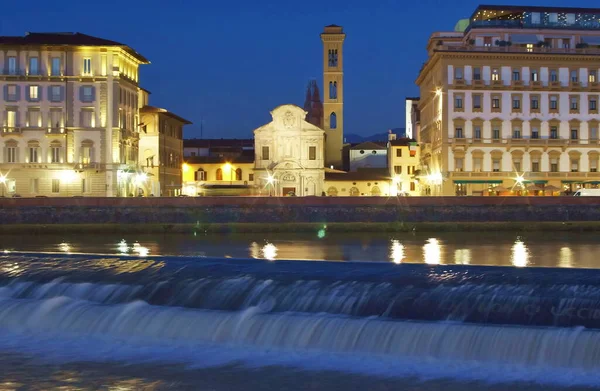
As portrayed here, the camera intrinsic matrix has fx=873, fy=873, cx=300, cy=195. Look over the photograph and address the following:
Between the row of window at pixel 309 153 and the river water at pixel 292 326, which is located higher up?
the row of window at pixel 309 153

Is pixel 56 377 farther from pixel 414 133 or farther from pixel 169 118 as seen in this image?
pixel 414 133

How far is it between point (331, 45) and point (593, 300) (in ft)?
301

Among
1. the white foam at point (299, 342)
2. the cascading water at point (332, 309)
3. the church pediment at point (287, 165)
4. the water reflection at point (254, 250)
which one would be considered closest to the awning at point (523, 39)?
the church pediment at point (287, 165)

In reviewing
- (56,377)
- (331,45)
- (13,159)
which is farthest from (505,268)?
(331,45)

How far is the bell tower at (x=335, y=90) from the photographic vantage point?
107562 millimetres

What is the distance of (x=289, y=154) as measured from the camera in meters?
90.8

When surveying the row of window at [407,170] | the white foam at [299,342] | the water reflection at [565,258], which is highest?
the row of window at [407,170]

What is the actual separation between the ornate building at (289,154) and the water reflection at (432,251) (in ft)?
136

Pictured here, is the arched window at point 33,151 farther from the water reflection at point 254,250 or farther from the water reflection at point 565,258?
the water reflection at point 565,258

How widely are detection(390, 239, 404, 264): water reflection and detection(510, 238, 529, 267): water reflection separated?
4.80 meters

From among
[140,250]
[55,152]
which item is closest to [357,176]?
[55,152]

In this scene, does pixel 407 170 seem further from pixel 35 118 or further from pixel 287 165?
pixel 35 118

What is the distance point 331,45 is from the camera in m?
108

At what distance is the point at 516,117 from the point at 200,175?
41.5 metres
